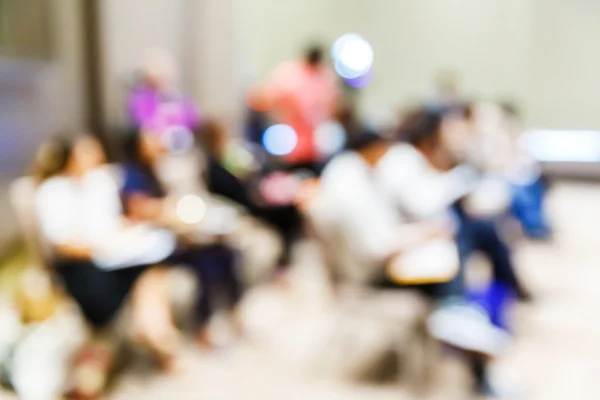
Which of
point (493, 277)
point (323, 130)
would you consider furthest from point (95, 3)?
point (493, 277)

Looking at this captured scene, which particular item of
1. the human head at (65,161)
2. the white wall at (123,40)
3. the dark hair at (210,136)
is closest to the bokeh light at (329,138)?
the dark hair at (210,136)

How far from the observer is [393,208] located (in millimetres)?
2816

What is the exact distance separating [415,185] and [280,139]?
1863 mm

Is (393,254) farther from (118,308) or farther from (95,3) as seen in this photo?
(95,3)

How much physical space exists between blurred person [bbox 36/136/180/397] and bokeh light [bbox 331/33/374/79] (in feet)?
12.4

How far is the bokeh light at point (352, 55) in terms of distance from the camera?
20.8 feet

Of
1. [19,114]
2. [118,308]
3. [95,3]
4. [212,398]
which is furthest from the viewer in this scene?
[95,3]

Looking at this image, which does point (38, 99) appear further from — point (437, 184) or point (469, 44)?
point (469, 44)

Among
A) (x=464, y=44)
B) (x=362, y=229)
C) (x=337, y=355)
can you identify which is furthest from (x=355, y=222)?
(x=464, y=44)

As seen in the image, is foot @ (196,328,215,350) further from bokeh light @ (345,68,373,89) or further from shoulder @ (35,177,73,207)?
bokeh light @ (345,68,373,89)

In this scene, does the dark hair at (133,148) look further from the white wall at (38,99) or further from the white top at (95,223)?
the white wall at (38,99)

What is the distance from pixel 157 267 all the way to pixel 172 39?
2.60 m

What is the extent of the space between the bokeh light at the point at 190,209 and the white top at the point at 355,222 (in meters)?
0.60

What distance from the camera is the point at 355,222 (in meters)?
2.59
